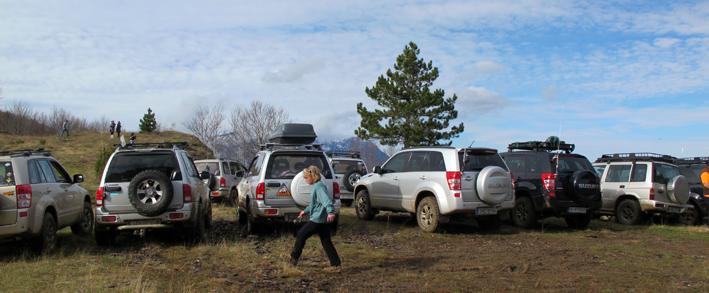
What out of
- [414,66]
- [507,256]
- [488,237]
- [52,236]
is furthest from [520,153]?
[414,66]

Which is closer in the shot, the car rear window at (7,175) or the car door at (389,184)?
the car rear window at (7,175)

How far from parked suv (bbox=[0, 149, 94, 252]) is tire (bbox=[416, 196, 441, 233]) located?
652cm

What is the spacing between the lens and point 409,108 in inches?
1312

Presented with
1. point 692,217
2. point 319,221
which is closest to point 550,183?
point 692,217

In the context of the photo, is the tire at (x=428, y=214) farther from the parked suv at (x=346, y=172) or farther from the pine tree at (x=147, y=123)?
the pine tree at (x=147, y=123)

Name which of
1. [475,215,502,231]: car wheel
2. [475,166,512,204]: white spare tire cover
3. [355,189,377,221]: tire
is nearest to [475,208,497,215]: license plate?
[475,166,512,204]: white spare tire cover

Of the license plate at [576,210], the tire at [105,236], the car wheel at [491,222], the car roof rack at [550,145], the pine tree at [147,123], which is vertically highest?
the pine tree at [147,123]

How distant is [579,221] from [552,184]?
5.22 feet

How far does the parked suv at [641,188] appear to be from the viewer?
12078 mm

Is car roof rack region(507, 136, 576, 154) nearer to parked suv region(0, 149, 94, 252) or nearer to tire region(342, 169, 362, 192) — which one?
→ tire region(342, 169, 362, 192)

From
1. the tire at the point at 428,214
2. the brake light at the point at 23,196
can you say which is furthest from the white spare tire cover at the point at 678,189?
the brake light at the point at 23,196

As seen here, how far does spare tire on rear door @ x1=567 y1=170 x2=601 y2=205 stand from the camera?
10.7 meters

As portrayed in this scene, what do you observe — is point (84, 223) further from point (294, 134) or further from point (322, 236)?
point (294, 134)

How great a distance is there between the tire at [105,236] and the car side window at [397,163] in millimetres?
5835
